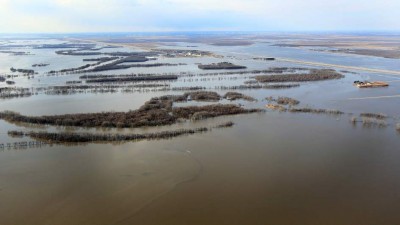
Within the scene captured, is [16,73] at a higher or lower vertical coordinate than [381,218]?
higher

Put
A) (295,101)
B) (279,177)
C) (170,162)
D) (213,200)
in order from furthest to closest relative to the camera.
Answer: (295,101) < (170,162) < (279,177) < (213,200)

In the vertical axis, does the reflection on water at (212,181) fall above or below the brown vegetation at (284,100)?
below

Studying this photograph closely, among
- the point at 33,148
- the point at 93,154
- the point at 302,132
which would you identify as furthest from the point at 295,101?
the point at 33,148

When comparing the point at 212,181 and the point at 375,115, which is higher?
the point at 375,115

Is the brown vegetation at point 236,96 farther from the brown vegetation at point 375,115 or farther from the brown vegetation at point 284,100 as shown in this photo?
the brown vegetation at point 375,115

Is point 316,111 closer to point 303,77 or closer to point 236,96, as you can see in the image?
point 236,96

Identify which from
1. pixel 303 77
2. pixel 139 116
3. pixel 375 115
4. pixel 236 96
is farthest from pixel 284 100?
pixel 303 77

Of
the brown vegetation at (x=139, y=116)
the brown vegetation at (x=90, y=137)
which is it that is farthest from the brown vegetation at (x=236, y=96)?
the brown vegetation at (x=90, y=137)

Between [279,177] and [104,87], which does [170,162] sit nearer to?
[279,177]

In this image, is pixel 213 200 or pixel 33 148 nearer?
pixel 213 200
